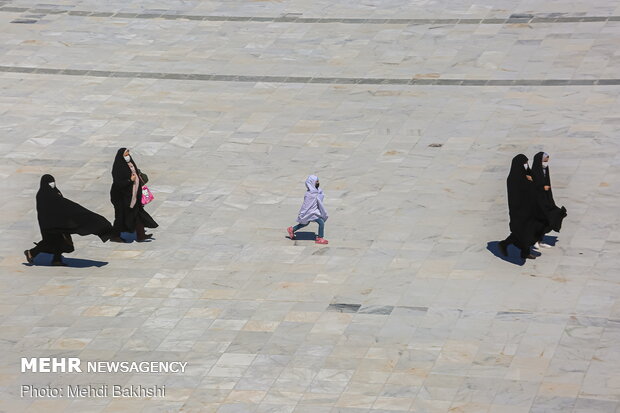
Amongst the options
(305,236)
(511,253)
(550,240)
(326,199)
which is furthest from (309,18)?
(511,253)

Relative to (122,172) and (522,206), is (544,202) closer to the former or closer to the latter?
(522,206)

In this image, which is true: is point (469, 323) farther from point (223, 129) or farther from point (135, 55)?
point (135, 55)

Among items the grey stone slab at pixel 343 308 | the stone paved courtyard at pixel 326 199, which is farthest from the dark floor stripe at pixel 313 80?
the grey stone slab at pixel 343 308

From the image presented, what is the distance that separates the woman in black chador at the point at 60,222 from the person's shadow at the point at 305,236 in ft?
9.17

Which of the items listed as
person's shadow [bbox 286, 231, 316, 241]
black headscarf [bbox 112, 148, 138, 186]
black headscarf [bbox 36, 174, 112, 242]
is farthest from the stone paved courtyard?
black headscarf [bbox 112, 148, 138, 186]

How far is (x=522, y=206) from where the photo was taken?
19.2 meters

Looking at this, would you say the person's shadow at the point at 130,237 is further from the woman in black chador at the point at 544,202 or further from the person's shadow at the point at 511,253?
the woman in black chador at the point at 544,202

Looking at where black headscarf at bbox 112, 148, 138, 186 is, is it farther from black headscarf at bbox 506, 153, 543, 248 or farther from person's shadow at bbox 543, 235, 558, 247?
person's shadow at bbox 543, 235, 558, 247

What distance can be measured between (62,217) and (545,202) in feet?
22.3

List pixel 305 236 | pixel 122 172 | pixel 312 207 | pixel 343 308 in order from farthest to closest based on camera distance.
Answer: pixel 305 236 < pixel 122 172 < pixel 312 207 < pixel 343 308

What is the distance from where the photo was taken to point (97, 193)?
2233cm

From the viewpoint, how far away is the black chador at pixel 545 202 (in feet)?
62.6

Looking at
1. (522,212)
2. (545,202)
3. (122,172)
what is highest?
(122,172)

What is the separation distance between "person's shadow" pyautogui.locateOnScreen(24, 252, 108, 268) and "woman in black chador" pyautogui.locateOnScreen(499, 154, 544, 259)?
5826mm
